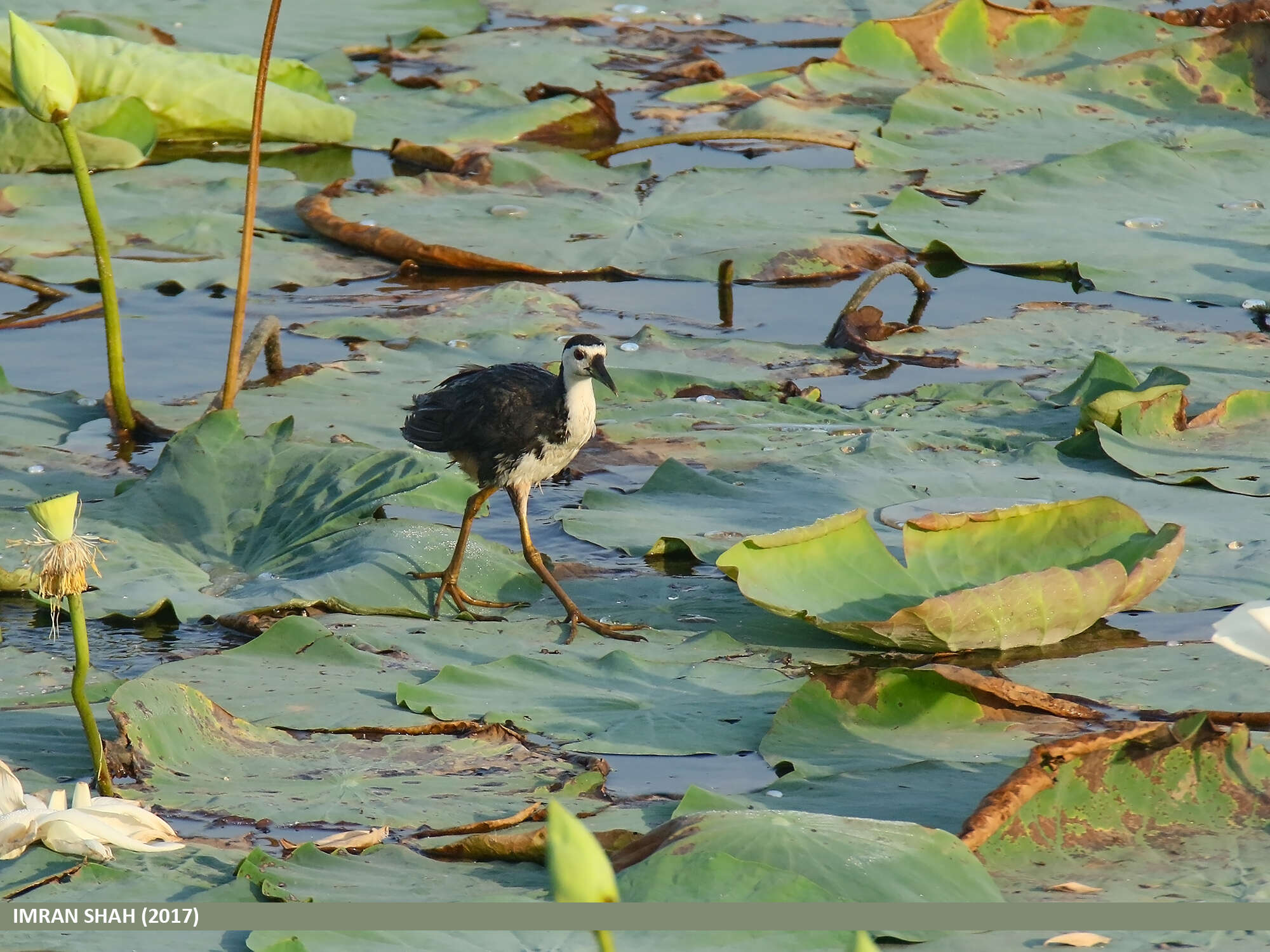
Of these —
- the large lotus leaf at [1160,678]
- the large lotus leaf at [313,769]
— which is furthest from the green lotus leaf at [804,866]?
the large lotus leaf at [1160,678]

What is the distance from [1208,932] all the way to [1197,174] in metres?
4.34

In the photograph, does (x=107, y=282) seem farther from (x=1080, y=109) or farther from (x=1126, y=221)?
(x=1080, y=109)

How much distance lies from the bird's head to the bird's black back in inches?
2.1

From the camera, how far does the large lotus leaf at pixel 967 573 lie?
314cm

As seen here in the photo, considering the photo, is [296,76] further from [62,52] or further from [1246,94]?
[1246,94]

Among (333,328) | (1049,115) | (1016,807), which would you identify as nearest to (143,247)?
(333,328)

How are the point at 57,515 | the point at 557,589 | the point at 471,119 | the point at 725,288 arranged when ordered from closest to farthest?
the point at 57,515
the point at 557,589
the point at 725,288
the point at 471,119

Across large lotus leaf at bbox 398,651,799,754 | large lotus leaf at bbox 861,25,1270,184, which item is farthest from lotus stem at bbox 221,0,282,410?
large lotus leaf at bbox 861,25,1270,184

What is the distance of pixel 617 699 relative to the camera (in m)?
2.97

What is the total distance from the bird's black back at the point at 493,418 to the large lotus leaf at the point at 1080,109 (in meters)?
3.01

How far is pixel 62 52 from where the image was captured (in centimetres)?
645

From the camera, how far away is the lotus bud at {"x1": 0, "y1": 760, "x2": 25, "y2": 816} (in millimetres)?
2457

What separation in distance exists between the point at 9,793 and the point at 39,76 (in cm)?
167

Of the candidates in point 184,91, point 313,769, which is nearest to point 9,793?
point 313,769
